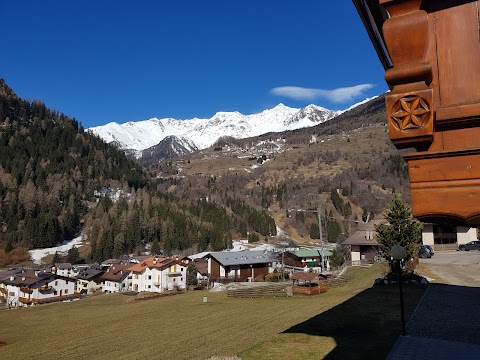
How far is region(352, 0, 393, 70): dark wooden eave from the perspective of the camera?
297cm

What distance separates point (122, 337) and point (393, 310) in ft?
60.4

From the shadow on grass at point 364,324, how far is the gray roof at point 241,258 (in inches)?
1773

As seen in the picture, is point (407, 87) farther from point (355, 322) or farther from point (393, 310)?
point (393, 310)

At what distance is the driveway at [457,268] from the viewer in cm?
3038

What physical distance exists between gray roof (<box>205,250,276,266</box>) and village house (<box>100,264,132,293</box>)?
726 inches

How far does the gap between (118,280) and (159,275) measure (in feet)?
36.6

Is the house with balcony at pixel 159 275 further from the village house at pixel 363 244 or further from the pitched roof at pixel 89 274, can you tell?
the village house at pixel 363 244

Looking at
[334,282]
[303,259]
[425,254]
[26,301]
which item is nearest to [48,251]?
[26,301]

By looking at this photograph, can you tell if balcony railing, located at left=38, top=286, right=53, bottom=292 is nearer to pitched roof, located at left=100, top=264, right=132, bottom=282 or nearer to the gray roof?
pitched roof, located at left=100, top=264, right=132, bottom=282

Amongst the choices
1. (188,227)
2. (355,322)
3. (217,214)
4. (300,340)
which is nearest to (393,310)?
(355,322)

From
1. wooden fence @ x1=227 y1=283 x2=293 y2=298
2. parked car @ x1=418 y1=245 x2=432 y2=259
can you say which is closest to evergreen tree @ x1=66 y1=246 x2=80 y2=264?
wooden fence @ x1=227 y1=283 x2=293 y2=298

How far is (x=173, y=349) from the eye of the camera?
19.1 metres

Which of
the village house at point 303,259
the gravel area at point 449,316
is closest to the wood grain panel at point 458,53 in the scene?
the gravel area at point 449,316

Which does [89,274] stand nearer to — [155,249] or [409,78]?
[155,249]
